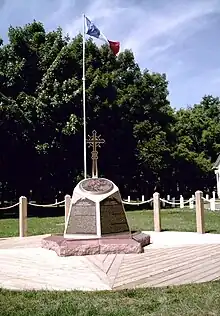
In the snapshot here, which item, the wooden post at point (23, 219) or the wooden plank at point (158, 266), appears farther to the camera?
the wooden post at point (23, 219)

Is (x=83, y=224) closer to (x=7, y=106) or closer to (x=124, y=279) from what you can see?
(x=124, y=279)

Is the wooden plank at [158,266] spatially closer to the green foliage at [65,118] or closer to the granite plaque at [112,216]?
the granite plaque at [112,216]

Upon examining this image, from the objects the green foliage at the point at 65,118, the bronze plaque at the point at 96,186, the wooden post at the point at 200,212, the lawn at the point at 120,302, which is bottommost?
the lawn at the point at 120,302

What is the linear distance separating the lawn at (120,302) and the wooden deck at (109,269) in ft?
1.53

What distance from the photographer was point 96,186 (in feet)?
35.6

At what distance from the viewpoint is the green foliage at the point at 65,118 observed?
88.9 feet

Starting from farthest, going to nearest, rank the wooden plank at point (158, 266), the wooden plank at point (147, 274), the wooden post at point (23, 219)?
the wooden post at point (23, 219) < the wooden plank at point (158, 266) < the wooden plank at point (147, 274)

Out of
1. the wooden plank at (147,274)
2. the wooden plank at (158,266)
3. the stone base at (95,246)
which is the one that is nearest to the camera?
the wooden plank at (147,274)

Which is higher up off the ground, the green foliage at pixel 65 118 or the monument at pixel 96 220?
the green foliage at pixel 65 118

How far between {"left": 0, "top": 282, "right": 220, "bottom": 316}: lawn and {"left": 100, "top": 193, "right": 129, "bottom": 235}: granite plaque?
447cm

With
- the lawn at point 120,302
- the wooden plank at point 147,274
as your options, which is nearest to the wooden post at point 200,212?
the wooden plank at point 147,274

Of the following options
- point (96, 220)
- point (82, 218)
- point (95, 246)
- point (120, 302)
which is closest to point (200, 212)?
point (96, 220)

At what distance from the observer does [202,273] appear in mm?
6809

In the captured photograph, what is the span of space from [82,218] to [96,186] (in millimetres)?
894
